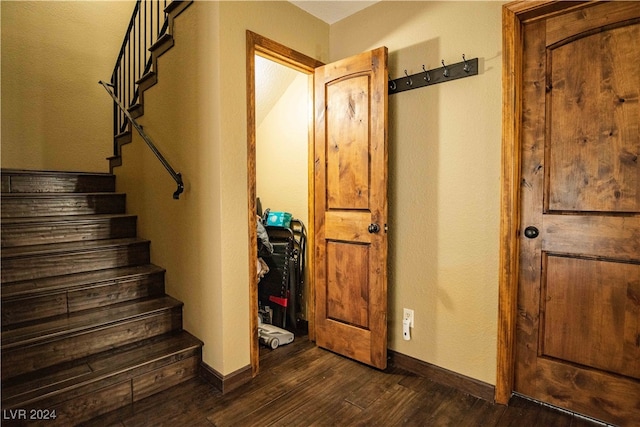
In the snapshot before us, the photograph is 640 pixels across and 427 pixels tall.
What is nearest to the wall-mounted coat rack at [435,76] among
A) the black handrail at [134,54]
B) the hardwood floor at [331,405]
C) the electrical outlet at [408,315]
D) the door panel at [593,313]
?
the door panel at [593,313]

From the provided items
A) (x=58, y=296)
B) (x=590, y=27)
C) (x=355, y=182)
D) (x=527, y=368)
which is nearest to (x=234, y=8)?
(x=355, y=182)

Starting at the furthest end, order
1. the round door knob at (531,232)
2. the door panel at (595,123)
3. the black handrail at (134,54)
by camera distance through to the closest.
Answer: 1. the black handrail at (134,54)
2. the round door knob at (531,232)
3. the door panel at (595,123)

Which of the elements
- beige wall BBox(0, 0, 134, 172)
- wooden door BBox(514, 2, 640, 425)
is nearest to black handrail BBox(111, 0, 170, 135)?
beige wall BBox(0, 0, 134, 172)

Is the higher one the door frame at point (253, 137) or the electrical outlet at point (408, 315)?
the door frame at point (253, 137)

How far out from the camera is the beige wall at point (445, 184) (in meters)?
1.93

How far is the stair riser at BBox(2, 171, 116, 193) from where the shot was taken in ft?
9.17

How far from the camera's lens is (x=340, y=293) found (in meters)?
2.49

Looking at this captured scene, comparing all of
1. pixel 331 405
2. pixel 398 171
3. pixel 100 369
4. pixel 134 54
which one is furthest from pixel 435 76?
pixel 134 54

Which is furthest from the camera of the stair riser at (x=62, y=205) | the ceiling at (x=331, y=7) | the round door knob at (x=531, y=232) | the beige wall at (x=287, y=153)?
the beige wall at (x=287, y=153)

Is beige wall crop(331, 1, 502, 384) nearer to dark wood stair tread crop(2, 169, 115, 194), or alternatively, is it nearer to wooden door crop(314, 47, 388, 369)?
wooden door crop(314, 47, 388, 369)

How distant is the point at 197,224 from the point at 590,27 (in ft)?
8.05

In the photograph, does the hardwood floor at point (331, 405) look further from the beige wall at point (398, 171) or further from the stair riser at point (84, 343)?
the stair riser at point (84, 343)

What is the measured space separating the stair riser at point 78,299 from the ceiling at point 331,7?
2.30 metres

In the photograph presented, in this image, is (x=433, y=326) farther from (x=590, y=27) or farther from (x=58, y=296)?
(x=58, y=296)
